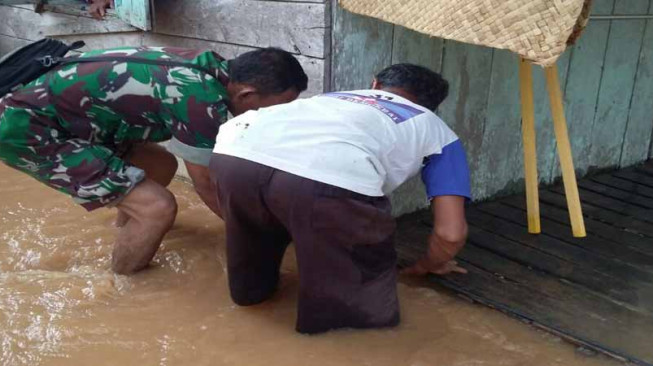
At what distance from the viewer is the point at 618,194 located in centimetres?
405

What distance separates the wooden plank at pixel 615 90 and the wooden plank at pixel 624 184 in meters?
0.11

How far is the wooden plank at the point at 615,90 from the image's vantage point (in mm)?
4156

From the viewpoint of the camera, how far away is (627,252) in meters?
3.12

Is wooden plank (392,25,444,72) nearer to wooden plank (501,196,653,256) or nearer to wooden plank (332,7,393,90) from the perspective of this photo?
wooden plank (332,7,393,90)

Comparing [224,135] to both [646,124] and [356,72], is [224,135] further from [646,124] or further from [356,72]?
[646,124]

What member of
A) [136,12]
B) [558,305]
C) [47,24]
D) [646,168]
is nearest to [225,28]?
[136,12]

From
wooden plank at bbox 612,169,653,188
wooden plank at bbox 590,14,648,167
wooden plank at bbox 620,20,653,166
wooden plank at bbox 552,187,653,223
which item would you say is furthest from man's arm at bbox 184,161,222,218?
wooden plank at bbox 620,20,653,166

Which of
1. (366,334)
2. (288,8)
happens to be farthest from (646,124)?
(366,334)

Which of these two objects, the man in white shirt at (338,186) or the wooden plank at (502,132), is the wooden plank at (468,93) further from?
the man in white shirt at (338,186)

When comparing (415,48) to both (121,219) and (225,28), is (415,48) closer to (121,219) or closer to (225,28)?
(225,28)

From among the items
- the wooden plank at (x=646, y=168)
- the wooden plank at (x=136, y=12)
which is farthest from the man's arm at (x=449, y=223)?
the wooden plank at (x=646, y=168)

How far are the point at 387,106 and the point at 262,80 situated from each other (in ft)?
1.70

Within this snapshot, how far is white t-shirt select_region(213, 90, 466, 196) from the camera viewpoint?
6.73 ft

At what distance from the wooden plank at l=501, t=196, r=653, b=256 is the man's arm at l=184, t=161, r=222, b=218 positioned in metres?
1.93
